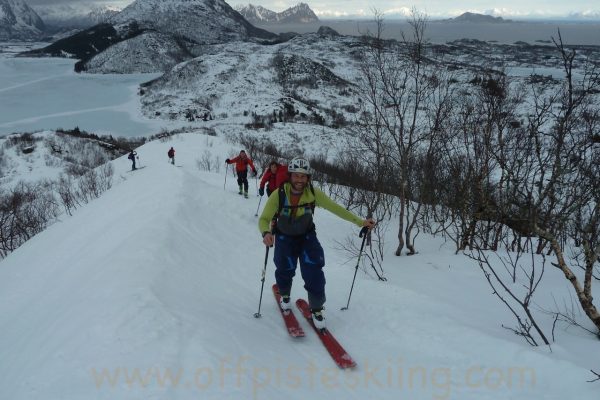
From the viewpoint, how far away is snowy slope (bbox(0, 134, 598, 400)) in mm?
3678

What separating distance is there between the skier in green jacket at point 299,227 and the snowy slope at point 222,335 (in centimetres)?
81

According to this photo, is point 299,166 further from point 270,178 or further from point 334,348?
point 270,178

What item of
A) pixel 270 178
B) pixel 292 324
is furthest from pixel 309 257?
pixel 270 178

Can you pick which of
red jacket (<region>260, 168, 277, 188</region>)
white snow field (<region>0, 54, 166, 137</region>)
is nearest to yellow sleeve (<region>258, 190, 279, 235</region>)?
red jacket (<region>260, 168, 277, 188</region>)

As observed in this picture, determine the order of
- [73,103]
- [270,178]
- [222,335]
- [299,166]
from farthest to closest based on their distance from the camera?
[73,103]
[270,178]
[299,166]
[222,335]

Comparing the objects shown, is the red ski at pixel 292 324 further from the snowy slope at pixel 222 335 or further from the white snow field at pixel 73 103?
the white snow field at pixel 73 103

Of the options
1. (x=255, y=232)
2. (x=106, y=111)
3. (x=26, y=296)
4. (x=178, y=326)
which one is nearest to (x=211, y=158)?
(x=255, y=232)

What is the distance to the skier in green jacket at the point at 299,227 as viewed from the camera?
210 inches

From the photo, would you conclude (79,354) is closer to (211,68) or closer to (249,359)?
(249,359)

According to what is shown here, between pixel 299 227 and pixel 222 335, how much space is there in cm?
176

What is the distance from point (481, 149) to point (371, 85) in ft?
15.7

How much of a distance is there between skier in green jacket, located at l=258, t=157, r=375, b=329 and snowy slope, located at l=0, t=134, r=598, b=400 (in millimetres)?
815

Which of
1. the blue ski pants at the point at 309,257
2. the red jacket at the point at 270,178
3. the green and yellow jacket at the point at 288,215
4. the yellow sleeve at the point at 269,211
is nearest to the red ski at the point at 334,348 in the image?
the blue ski pants at the point at 309,257

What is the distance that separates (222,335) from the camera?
4.67 m
